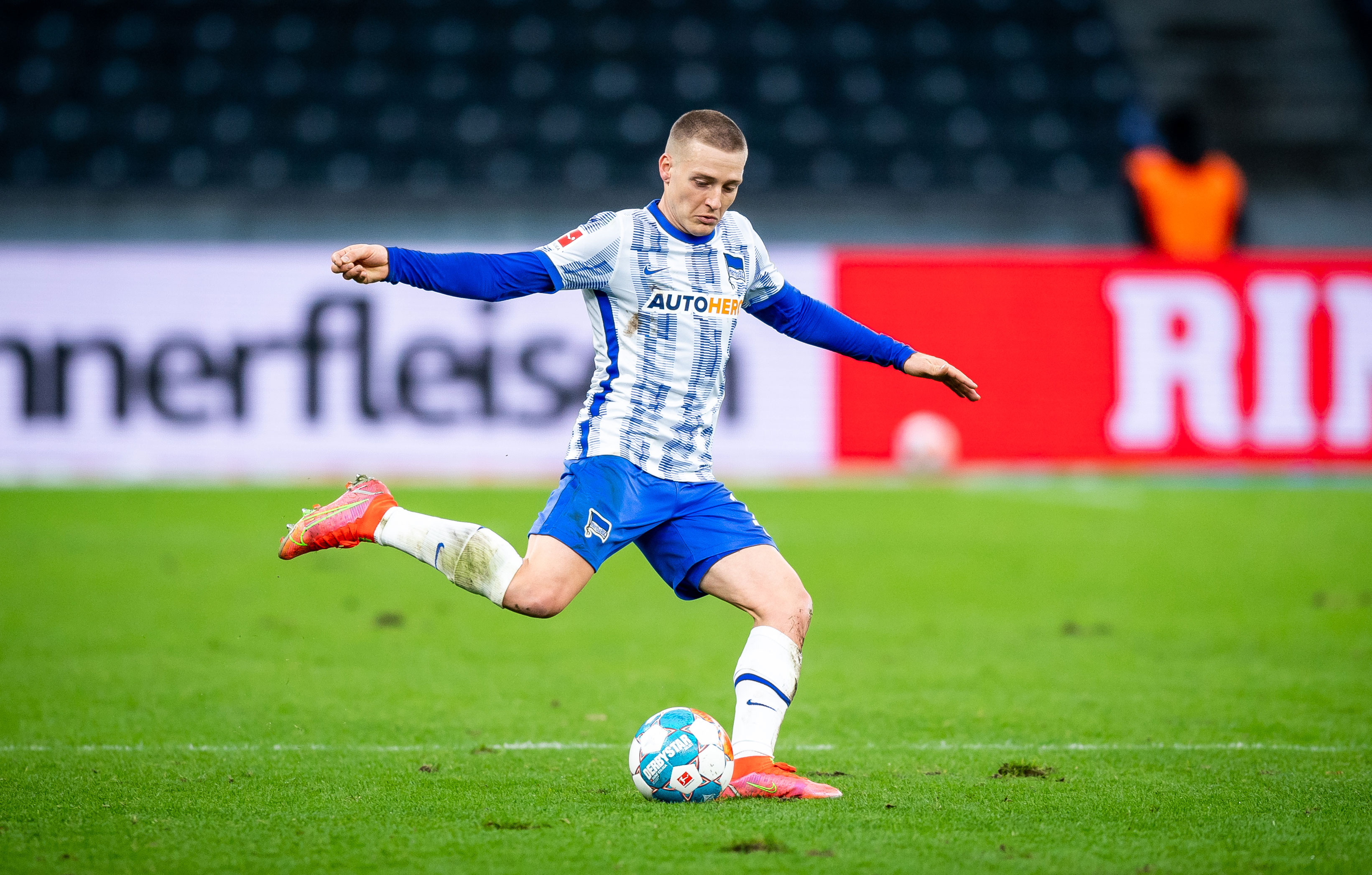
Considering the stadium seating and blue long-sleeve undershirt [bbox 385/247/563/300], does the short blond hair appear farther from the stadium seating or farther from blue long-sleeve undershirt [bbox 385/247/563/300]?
the stadium seating

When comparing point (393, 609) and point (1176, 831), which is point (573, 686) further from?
point (1176, 831)

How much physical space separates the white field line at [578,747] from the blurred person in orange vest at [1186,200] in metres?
9.42

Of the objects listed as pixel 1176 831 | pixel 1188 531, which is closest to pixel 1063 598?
pixel 1188 531

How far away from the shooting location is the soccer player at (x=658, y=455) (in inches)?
170

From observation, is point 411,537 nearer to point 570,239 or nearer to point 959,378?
point 570,239

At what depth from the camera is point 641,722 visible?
540 cm

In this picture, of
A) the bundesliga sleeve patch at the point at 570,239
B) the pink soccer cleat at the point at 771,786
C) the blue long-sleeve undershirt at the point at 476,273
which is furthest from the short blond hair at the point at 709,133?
the pink soccer cleat at the point at 771,786

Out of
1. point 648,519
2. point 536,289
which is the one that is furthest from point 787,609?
point 536,289

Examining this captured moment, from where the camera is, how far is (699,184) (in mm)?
4363

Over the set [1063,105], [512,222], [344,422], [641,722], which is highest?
[1063,105]

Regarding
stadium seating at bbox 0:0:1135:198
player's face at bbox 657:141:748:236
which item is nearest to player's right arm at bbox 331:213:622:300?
player's face at bbox 657:141:748:236

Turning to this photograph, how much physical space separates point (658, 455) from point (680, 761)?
86 cm

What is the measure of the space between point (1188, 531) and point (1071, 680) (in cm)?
505

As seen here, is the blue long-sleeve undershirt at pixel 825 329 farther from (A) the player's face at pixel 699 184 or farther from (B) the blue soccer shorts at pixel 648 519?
(B) the blue soccer shorts at pixel 648 519
